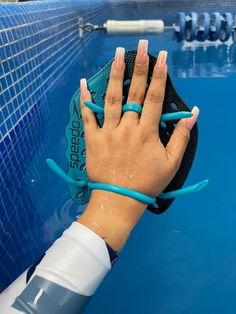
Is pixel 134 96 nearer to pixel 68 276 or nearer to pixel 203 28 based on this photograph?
pixel 68 276

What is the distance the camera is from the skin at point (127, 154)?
588 millimetres

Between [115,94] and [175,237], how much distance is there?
0.78m

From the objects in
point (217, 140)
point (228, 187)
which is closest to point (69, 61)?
point (217, 140)

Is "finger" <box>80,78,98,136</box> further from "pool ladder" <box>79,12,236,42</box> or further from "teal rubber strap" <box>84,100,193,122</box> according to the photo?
"pool ladder" <box>79,12,236,42</box>

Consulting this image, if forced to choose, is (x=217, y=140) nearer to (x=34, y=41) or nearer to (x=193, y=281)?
(x=193, y=281)

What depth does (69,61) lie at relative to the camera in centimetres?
304

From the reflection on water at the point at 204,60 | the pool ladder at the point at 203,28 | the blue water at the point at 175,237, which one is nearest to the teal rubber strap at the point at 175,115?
the blue water at the point at 175,237

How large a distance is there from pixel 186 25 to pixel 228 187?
260 centimetres

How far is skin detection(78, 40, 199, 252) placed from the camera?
Answer: 0.59 m

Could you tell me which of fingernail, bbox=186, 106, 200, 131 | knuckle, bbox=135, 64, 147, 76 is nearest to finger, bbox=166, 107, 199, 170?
fingernail, bbox=186, 106, 200, 131

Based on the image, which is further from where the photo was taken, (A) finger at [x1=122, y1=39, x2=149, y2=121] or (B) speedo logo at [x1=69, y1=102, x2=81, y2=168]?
(B) speedo logo at [x1=69, y1=102, x2=81, y2=168]

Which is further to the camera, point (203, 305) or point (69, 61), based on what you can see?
point (69, 61)

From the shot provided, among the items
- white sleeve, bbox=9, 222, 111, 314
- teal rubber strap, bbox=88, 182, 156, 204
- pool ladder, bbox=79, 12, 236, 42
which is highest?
teal rubber strap, bbox=88, 182, 156, 204

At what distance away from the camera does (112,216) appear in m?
0.59
